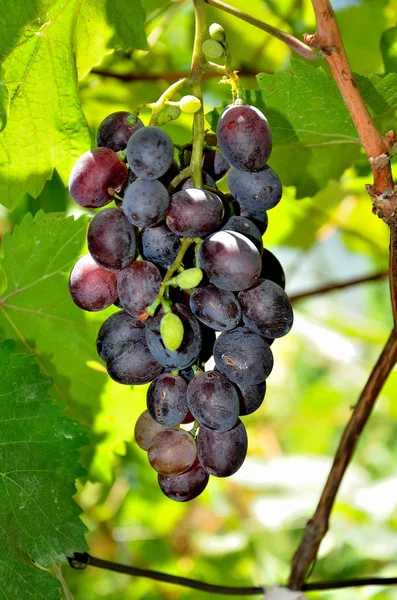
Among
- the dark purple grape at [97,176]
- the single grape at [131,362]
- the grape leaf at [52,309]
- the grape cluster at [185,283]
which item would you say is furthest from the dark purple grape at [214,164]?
the grape leaf at [52,309]

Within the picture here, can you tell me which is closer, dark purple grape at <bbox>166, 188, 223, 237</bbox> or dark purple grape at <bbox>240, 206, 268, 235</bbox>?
dark purple grape at <bbox>166, 188, 223, 237</bbox>

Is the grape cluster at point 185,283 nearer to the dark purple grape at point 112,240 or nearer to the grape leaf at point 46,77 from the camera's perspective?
the dark purple grape at point 112,240

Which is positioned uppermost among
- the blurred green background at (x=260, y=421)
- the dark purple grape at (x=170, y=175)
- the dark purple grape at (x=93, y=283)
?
the dark purple grape at (x=170, y=175)

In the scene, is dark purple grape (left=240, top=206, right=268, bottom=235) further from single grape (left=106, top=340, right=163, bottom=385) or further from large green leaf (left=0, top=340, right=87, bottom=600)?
large green leaf (left=0, top=340, right=87, bottom=600)

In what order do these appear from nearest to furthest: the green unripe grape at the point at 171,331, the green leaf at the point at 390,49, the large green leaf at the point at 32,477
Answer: the green unripe grape at the point at 171,331 → the large green leaf at the point at 32,477 → the green leaf at the point at 390,49

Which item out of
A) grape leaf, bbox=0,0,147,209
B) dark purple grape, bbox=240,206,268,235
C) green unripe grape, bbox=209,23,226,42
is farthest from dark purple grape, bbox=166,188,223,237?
grape leaf, bbox=0,0,147,209

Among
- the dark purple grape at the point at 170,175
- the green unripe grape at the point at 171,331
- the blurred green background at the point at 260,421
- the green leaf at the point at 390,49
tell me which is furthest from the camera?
the blurred green background at the point at 260,421

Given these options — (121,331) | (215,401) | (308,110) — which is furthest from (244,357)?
(308,110)

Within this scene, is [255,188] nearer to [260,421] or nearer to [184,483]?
[184,483]

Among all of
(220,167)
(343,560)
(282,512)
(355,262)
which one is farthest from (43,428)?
(355,262)
